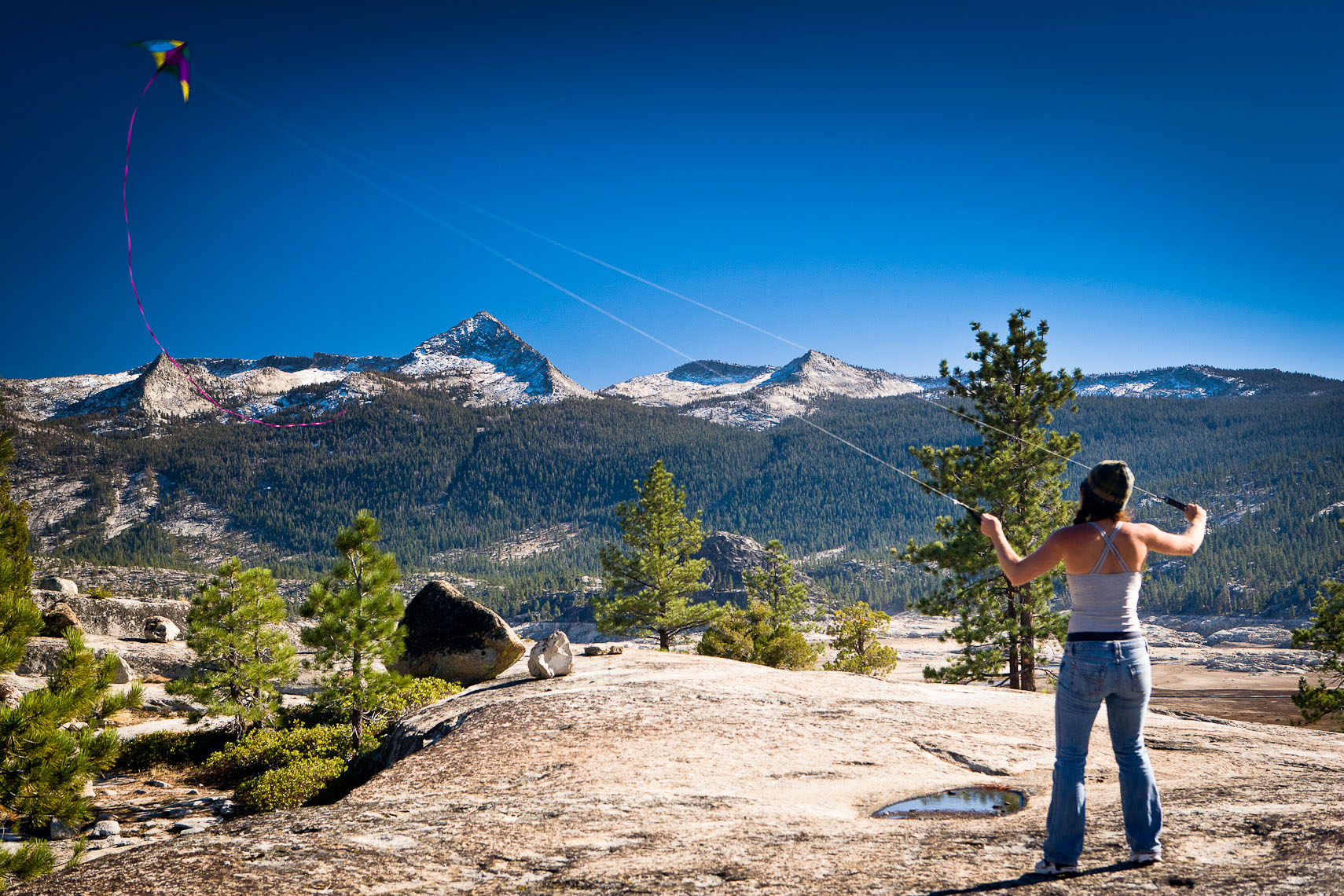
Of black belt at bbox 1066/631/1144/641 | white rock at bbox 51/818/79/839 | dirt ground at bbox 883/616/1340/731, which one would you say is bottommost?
dirt ground at bbox 883/616/1340/731

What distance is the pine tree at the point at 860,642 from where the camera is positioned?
34.6 metres

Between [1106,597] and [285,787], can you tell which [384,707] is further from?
[1106,597]

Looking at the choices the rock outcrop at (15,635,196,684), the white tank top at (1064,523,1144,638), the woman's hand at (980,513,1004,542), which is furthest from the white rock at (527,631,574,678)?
the rock outcrop at (15,635,196,684)

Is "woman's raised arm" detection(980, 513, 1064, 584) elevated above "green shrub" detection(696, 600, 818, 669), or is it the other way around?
"woman's raised arm" detection(980, 513, 1064, 584)

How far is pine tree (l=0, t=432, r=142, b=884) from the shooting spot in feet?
24.6

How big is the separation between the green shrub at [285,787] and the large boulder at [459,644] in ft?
24.2

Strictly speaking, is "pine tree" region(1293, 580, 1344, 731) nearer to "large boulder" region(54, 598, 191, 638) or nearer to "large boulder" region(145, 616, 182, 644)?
"large boulder" region(54, 598, 191, 638)

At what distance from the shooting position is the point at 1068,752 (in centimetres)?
509

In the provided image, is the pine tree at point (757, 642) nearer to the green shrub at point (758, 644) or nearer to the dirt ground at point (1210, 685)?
the green shrub at point (758, 644)

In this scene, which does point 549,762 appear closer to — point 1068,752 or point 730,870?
point 730,870

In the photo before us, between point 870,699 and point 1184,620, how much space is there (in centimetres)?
15087

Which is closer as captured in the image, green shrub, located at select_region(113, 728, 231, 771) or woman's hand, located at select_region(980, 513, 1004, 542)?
woman's hand, located at select_region(980, 513, 1004, 542)

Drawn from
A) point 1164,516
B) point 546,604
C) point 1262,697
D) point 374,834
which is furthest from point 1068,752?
point 1164,516

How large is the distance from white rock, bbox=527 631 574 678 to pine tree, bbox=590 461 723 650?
23.5 meters
